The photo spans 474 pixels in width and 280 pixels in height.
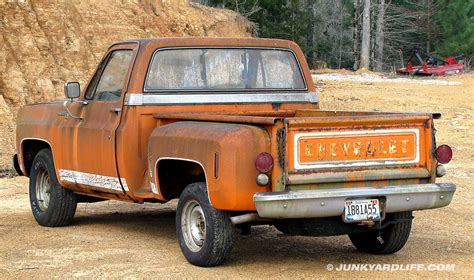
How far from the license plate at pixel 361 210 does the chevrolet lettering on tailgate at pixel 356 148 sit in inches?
12.0

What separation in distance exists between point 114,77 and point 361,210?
10.3 feet

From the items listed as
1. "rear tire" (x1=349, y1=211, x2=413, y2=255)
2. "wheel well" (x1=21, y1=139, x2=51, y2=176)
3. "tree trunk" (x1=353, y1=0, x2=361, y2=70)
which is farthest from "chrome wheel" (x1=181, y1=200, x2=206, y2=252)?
"tree trunk" (x1=353, y1=0, x2=361, y2=70)

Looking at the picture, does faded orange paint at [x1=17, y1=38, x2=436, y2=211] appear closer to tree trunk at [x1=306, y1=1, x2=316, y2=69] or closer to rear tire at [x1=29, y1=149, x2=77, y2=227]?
rear tire at [x1=29, y1=149, x2=77, y2=227]

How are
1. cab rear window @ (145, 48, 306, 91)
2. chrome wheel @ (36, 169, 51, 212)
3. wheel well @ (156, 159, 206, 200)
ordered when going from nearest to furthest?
wheel well @ (156, 159, 206, 200)
cab rear window @ (145, 48, 306, 91)
chrome wheel @ (36, 169, 51, 212)

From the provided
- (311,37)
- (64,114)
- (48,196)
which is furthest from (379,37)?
(64,114)

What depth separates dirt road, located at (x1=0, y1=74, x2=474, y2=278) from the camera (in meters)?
8.09

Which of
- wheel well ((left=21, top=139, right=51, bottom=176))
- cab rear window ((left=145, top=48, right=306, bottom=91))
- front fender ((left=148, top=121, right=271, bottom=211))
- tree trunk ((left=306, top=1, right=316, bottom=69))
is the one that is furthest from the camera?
tree trunk ((left=306, top=1, right=316, bottom=69))

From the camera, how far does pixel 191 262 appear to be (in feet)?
27.0

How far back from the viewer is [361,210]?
25.7 feet

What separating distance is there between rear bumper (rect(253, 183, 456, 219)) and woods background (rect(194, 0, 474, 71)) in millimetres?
25171

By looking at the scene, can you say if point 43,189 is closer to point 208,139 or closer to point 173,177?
point 173,177

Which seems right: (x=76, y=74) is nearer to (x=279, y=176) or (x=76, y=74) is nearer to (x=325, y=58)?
(x=279, y=176)

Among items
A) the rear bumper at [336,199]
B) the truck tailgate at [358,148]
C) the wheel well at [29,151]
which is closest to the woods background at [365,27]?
the wheel well at [29,151]

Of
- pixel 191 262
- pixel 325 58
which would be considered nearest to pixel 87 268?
pixel 191 262
